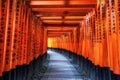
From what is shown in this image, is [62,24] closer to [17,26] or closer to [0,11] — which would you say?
[17,26]

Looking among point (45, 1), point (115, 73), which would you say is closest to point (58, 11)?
point (45, 1)

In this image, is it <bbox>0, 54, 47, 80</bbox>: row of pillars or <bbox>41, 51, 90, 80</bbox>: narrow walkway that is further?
<bbox>41, 51, 90, 80</bbox>: narrow walkway

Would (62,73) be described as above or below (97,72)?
below

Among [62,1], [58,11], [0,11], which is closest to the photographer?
[0,11]

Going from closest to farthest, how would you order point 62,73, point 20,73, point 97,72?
1. point 20,73
2. point 97,72
3. point 62,73

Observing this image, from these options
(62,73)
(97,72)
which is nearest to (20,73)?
(97,72)

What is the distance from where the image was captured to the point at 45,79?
1445 cm

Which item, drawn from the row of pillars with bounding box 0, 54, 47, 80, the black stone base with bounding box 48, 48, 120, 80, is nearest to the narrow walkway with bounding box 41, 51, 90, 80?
the black stone base with bounding box 48, 48, 120, 80

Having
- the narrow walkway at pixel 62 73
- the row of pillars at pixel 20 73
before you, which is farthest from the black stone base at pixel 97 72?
the row of pillars at pixel 20 73

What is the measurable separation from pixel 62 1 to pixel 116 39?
5774 millimetres

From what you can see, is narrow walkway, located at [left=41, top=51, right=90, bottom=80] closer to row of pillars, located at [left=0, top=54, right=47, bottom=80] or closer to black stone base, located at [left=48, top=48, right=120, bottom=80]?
black stone base, located at [left=48, top=48, right=120, bottom=80]

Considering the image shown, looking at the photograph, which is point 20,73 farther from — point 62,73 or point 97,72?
point 62,73

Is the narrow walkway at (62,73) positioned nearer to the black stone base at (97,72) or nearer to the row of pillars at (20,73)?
the black stone base at (97,72)

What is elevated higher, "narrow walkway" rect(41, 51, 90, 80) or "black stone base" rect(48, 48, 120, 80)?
"black stone base" rect(48, 48, 120, 80)
